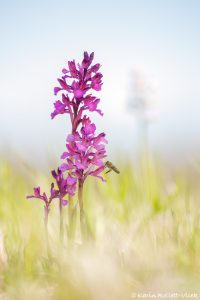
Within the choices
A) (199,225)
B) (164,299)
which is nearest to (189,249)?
(199,225)

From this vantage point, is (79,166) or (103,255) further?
(103,255)

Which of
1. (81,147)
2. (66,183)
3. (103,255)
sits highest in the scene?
(81,147)

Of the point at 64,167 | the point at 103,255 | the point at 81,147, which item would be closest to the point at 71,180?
the point at 64,167

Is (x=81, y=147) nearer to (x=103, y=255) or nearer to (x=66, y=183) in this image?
(x=66, y=183)

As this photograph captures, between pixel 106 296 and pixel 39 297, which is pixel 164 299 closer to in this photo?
pixel 106 296

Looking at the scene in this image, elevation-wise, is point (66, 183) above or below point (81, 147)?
below

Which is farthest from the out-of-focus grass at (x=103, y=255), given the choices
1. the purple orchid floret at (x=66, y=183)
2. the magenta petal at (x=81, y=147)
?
the magenta petal at (x=81, y=147)

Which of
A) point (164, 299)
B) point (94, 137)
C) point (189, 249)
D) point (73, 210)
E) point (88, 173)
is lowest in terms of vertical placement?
point (164, 299)
